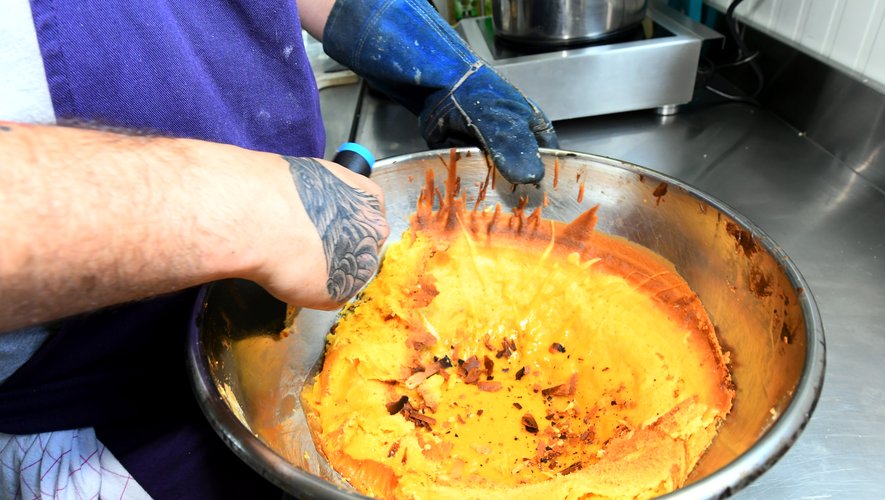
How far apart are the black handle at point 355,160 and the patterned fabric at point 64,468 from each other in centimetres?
37

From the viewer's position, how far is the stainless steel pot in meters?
0.96

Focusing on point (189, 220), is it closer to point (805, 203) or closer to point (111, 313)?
point (111, 313)

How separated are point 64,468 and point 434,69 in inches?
24.3

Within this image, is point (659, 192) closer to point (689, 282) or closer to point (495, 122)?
point (689, 282)

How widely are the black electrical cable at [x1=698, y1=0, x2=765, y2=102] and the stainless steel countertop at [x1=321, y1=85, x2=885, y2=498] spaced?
0.08 ft

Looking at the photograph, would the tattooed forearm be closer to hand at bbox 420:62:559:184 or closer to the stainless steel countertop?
hand at bbox 420:62:559:184

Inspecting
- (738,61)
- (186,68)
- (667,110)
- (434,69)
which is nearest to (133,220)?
(186,68)

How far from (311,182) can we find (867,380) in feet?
1.96

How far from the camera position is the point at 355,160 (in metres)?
0.63

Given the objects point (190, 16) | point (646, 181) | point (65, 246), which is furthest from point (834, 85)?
point (65, 246)

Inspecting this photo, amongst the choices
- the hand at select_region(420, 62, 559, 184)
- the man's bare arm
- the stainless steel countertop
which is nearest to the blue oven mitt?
the hand at select_region(420, 62, 559, 184)

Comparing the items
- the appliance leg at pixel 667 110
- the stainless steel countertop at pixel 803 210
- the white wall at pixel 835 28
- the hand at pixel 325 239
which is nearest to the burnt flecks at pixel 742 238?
the stainless steel countertop at pixel 803 210

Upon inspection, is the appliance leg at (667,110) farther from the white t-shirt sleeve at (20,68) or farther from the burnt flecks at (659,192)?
the white t-shirt sleeve at (20,68)

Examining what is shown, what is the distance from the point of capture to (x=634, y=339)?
0.62m
